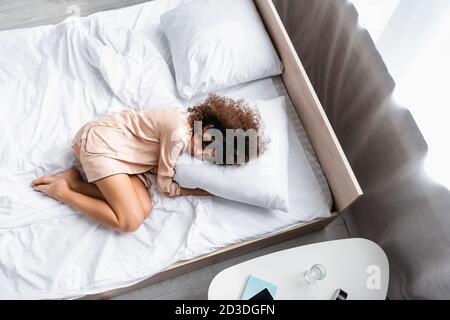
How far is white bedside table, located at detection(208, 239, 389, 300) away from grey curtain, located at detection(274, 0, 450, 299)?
21 cm

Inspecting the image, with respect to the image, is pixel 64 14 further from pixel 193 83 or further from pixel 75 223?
pixel 75 223

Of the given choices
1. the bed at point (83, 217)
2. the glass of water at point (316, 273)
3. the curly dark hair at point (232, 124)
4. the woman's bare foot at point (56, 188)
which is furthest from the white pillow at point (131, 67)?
the glass of water at point (316, 273)

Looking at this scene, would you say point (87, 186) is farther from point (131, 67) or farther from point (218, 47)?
point (218, 47)

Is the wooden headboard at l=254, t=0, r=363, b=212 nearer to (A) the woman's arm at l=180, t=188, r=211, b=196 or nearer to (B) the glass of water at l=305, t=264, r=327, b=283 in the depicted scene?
(B) the glass of water at l=305, t=264, r=327, b=283

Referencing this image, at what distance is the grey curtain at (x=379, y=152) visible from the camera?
130 centimetres

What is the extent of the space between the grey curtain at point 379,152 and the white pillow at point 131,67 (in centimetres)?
65

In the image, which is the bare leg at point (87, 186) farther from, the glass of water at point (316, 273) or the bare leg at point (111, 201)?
the glass of water at point (316, 273)

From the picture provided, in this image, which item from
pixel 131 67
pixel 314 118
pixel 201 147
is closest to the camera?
pixel 201 147

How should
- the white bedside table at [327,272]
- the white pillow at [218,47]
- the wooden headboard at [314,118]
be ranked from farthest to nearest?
the white pillow at [218,47] < the wooden headboard at [314,118] < the white bedside table at [327,272]

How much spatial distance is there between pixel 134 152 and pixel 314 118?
25.2 inches

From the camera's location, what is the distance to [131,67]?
1.54 meters

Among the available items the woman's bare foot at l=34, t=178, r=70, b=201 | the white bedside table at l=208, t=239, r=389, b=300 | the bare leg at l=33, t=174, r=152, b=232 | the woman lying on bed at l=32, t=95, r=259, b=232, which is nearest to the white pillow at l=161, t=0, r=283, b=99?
the woman lying on bed at l=32, t=95, r=259, b=232

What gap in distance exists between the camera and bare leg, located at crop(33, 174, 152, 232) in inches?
51.6

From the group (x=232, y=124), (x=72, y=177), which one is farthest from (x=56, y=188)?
(x=232, y=124)
